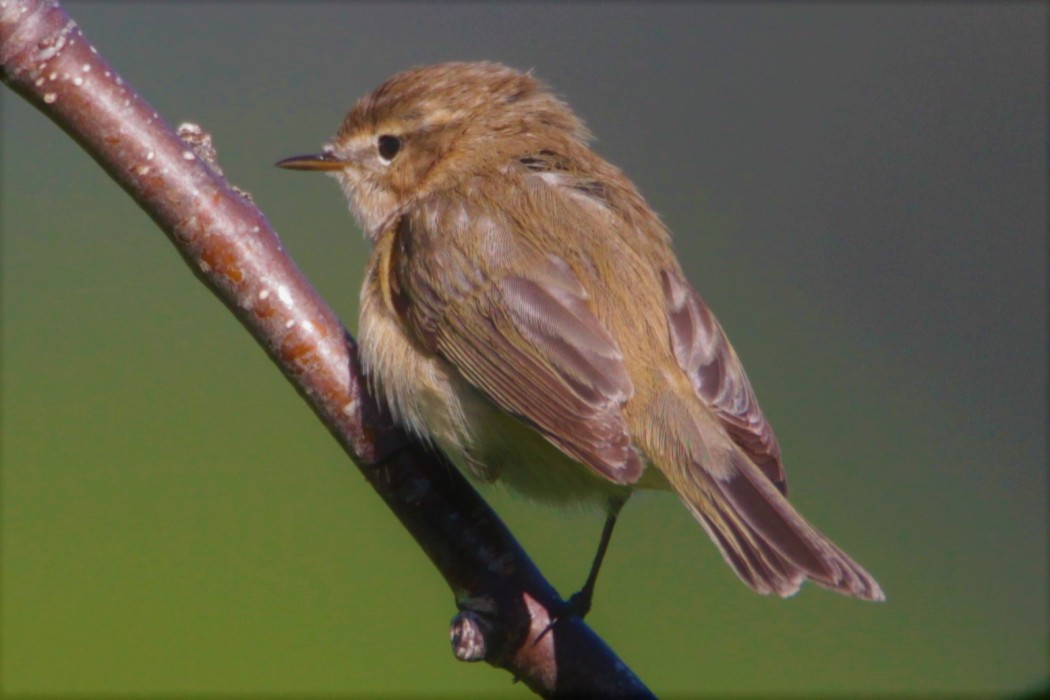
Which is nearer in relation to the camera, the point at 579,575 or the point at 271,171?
the point at 579,575

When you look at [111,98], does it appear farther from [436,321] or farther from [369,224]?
[369,224]

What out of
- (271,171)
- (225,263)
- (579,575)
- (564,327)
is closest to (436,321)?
(564,327)

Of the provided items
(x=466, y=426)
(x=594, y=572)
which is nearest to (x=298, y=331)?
(x=466, y=426)

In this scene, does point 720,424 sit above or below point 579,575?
A: above

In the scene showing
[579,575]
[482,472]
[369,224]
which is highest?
[369,224]

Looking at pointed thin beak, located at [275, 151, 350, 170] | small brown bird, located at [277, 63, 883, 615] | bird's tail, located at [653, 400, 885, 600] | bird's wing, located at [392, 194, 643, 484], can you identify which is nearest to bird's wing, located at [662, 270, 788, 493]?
small brown bird, located at [277, 63, 883, 615]
